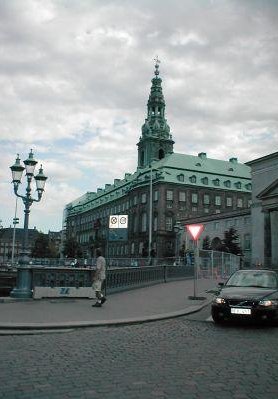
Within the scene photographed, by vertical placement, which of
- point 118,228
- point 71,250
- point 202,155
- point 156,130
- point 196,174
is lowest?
point 118,228

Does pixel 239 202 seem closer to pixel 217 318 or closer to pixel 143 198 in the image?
pixel 143 198

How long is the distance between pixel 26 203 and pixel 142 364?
12.6 m

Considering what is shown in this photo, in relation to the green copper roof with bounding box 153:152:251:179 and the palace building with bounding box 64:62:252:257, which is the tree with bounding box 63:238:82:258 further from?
the green copper roof with bounding box 153:152:251:179

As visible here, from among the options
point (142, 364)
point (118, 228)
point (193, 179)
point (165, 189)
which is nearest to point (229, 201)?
point (193, 179)

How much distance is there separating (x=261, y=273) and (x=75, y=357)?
24.9ft

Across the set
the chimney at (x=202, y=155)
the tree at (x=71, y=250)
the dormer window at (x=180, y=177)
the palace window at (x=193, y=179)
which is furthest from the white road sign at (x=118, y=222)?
the chimney at (x=202, y=155)

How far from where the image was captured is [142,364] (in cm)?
784

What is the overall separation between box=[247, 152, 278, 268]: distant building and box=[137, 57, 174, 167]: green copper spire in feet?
140

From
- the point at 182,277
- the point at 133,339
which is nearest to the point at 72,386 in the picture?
the point at 133,339

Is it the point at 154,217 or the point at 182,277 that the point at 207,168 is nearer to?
the point at 154,217

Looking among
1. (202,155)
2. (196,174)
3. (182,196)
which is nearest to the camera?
(182,196)

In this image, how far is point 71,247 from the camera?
115250 mm

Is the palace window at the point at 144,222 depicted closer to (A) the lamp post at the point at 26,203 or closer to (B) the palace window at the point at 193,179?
(B) the palace window at the point at 193,179

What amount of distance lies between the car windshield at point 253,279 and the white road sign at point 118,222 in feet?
19.6
